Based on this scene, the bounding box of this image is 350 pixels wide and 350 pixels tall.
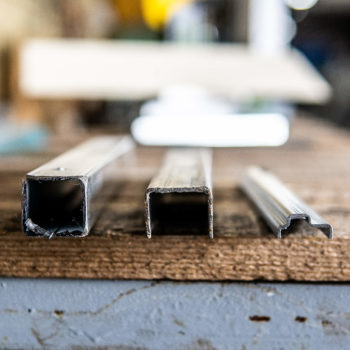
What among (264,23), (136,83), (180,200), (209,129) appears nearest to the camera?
(180,200)

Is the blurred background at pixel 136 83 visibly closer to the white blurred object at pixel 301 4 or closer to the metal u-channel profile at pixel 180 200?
the metal u-channel profile at pixel 180 200

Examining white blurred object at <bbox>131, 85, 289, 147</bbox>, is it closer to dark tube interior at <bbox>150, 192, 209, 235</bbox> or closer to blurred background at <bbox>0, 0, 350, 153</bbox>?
blurred background at <bbox>0, 0, 350, 153</bbox>

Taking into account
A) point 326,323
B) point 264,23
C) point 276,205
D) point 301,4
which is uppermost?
point 301,4

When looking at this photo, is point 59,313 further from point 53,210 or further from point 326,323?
point 326,323

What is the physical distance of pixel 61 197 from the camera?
54 centimetres

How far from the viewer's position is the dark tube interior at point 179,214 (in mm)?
468

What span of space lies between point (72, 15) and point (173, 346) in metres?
2.33

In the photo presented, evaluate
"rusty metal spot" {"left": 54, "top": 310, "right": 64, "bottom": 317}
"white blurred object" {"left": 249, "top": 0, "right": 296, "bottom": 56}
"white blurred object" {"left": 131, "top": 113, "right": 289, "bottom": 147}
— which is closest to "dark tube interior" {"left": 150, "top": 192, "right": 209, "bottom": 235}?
"rusty metal spot" {"left": 54, "top": 310, "right": 64, "bottom": 317}

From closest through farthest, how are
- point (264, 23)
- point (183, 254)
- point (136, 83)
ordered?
point (183, 254) < point (136, 83) < point (264, 23)

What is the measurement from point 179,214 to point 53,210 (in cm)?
14

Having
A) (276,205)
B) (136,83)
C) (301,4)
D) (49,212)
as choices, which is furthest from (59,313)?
(301,4)

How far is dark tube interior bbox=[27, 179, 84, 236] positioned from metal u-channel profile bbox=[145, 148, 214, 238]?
0.23 ft

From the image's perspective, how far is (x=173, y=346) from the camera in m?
0.47

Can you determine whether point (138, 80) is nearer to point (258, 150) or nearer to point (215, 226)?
point (258, 150)
